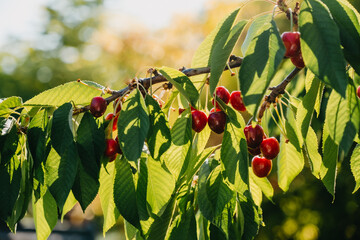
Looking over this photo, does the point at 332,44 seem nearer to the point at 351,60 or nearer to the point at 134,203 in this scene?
the point at 351,60

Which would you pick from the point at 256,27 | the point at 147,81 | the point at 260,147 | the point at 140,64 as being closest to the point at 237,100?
the point at 260,147

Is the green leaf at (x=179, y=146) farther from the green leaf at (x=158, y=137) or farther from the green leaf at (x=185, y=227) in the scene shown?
the green leaf at (x=185, y=227)

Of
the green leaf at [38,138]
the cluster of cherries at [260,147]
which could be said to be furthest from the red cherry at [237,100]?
the green leaf at [38,138]

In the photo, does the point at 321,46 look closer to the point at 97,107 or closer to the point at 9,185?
the point at 97,107

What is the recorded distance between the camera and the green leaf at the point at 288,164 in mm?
1016

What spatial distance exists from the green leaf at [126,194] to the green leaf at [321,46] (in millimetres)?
376

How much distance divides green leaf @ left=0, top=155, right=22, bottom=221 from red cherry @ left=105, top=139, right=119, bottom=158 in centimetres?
17

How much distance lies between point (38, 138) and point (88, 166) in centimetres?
11

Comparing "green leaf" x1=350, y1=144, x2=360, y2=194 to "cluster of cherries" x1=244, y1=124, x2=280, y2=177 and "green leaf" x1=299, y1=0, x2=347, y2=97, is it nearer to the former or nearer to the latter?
"cluster of cherries" x1=244, y1=124, x2=280, y2=177

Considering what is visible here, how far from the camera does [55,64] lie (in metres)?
14.3

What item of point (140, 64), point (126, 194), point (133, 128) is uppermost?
point (133, 128)

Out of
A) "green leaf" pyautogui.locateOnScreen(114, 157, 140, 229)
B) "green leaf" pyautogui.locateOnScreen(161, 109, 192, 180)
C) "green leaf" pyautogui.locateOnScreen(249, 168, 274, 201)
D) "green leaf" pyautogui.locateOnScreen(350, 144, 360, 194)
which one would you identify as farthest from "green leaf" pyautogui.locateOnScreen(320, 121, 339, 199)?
"green leaf" pyautogui.locateOnScreen(114, 157, 140, 229)

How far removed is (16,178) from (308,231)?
4.85 meters

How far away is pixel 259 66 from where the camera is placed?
0.61 meters
